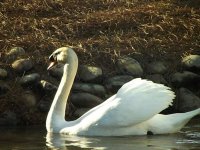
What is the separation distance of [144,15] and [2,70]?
422 cm

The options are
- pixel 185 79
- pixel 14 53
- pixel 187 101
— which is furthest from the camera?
pixel 14 53

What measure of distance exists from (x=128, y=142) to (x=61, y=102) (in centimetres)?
203

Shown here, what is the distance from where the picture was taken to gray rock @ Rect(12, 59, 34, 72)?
547 inches

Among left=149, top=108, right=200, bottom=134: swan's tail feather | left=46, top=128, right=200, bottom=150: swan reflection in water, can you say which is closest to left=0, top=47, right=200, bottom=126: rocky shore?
left=46, top=128, right=200, bottom=150: swan reflection in water

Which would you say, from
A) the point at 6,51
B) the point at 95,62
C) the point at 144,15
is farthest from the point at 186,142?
the point at 144,15

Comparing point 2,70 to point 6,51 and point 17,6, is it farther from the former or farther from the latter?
point 17,6

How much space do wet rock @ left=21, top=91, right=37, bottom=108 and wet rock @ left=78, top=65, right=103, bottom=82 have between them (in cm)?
110

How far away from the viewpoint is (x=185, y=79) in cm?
1404

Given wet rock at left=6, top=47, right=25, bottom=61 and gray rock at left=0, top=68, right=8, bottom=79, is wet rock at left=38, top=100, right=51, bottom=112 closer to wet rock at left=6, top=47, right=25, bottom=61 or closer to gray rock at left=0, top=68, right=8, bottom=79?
gray rock at left=0, top=68, right=8, bottom=79

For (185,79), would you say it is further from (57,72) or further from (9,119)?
(9,119)

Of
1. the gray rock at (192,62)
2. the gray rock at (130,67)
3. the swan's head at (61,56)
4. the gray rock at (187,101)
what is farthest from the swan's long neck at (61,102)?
the gray rock at (192,62)

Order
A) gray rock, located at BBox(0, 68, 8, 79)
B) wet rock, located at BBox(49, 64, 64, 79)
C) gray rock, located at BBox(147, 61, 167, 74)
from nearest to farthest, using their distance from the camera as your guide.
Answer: gray rock, located at BBox(0, 68, 8, 79) → wet rock, located at BBox(49, 64, 64, 79) → gray rock, located at BBox(147, 61, 167, 74)

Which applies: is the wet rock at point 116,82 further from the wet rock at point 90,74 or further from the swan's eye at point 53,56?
the swan's eye at point 53,56

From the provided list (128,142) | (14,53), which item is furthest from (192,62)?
(128,142)
